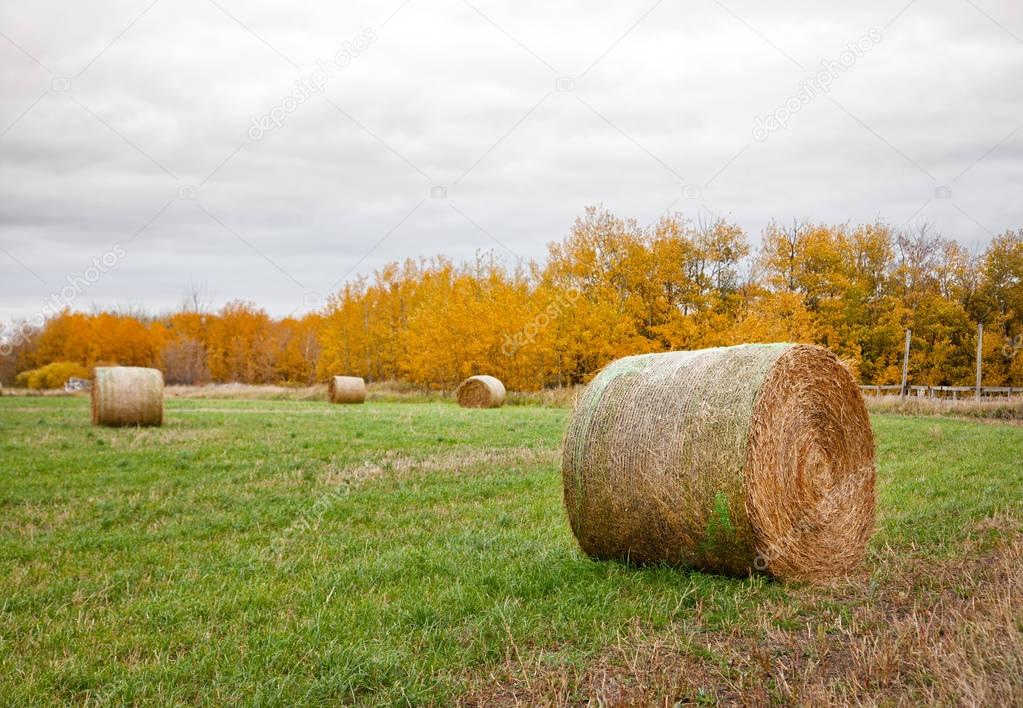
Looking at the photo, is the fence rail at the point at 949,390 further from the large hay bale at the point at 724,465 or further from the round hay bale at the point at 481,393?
the large hay bale at the point at 724,465

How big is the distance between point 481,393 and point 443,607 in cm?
2734

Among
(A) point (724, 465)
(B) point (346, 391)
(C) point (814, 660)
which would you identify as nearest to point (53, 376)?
(B) point (346, 391)

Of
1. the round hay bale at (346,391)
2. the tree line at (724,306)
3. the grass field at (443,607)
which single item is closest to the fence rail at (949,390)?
the tree line at (724,306)

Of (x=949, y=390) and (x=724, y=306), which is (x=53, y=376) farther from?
(x=949, y=390)

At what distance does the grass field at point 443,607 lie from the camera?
4.00 metres

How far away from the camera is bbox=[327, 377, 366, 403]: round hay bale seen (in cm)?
3647

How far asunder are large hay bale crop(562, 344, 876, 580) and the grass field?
0.29m

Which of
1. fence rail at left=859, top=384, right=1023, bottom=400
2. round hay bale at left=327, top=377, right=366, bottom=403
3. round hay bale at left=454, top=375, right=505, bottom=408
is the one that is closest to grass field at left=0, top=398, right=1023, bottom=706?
round hay bale at left=454, top=375, right=505, bottom=408

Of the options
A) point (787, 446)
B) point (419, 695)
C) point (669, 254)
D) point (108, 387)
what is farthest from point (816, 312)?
point (419, 695)

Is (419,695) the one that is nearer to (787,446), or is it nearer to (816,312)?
(787,446)

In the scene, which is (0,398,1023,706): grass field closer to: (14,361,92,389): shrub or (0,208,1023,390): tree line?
(0,208,1023,390): tree line

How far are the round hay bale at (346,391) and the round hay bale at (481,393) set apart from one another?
6.34 m

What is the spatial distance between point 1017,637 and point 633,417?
304cm

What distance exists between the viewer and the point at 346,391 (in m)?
36.7
